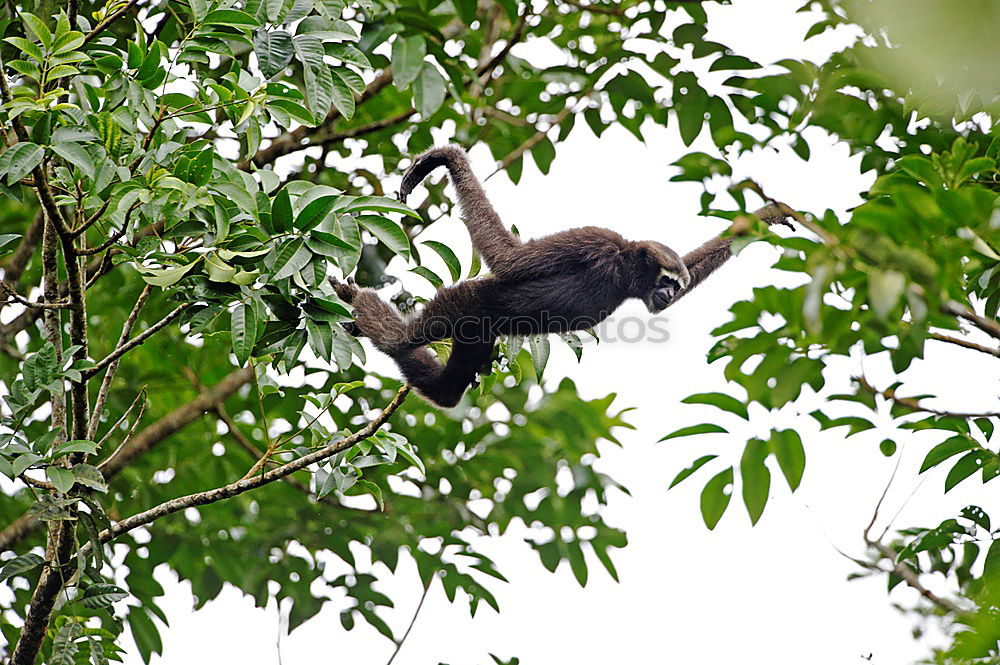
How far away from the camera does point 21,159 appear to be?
3061mm

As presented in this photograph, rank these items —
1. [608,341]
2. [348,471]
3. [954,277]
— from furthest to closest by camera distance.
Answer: [608,341]
[348,471]
[954,277]

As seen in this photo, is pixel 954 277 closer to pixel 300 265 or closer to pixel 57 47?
pixel 300 265

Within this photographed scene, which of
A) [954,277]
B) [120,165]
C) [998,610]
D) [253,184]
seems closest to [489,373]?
[253,184]

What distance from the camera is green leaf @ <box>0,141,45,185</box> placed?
3.00 meters

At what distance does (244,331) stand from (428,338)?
2.08 metres

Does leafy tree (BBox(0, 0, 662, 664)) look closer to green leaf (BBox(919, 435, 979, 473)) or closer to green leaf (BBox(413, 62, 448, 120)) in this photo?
green leaf (BBox(413, 62, 448, 120))

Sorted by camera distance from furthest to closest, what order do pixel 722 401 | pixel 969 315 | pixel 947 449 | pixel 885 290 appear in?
pixel 947 449 < pixel 722 401 < pixel 969 315 < pixel 885 290

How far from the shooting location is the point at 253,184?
3.45 m

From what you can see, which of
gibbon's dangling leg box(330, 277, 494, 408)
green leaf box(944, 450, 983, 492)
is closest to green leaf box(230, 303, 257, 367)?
gibbon's dangling leg box(330, 277, 494, 408)

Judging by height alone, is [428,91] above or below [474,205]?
below

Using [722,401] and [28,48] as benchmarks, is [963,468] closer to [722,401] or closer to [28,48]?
[722,401]

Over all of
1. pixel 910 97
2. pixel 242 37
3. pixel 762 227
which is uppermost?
pixel 242 37

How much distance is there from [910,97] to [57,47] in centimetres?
346

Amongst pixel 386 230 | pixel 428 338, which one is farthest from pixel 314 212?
pixel 428 338
